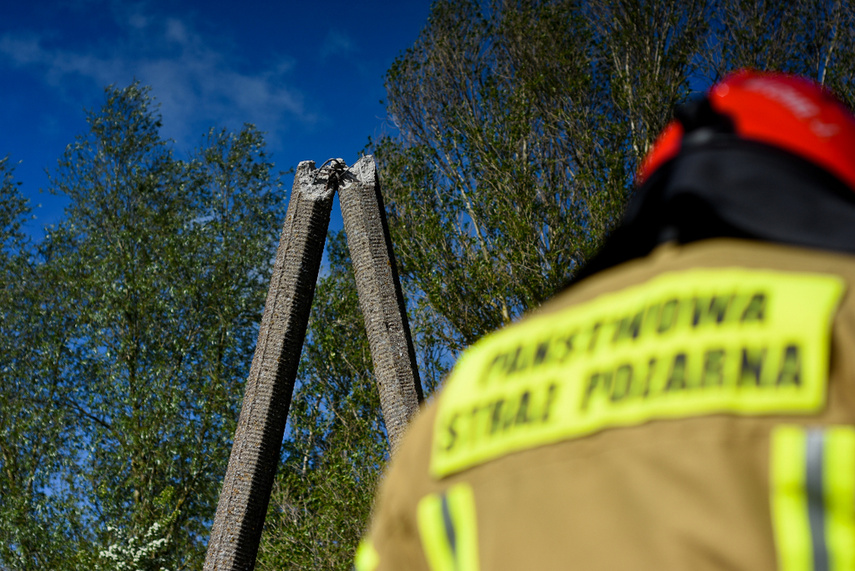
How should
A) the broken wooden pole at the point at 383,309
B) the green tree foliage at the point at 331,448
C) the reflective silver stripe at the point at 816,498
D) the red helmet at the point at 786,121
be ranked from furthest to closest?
the green tree foliage at the point at 331,448 → the broken wooden pole at the point at 383,309 → the red helmet at the point at 786,121 → the reflective silver stripe at the point at 816,498

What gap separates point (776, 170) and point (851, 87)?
49.2 ft

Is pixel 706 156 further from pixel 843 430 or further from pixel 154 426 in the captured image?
pixel 154 426

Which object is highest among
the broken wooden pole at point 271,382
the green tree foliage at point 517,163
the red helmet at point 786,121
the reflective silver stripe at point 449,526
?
the green tree foliage at point 517,163

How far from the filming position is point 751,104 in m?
0.83

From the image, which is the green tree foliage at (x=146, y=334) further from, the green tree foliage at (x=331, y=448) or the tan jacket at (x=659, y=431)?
the tan jacket at (x=659, y=431)

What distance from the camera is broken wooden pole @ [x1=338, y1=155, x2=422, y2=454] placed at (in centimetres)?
578

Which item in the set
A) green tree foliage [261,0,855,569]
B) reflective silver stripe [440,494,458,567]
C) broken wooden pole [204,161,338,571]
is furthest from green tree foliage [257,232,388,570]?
reflective silver stripe [440,494,458,567]

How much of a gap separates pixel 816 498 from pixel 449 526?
34 centimetres

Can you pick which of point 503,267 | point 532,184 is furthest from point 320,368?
point 532,184

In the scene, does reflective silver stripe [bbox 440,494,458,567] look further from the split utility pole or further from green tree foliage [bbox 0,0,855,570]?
green tree foliage [bbox 0,0,855,570]

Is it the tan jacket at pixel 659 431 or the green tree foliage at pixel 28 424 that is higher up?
the green tree foliage at pixel 28 424

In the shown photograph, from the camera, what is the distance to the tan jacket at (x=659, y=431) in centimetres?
64

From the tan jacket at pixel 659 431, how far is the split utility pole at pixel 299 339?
4.83 meters

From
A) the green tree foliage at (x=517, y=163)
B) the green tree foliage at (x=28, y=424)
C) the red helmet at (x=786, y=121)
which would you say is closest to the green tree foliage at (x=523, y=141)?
the green tree foliage at (x=517, y=163)
